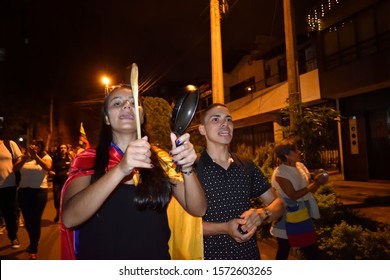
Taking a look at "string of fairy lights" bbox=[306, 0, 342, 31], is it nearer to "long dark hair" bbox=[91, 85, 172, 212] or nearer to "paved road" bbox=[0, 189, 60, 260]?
"paved road" bbox=[0, 189, 60, 260]

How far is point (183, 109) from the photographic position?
1849mm

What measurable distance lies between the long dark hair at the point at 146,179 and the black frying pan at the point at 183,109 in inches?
7.5

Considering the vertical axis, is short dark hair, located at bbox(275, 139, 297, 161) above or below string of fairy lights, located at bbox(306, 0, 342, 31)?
below

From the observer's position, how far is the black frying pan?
1.82m

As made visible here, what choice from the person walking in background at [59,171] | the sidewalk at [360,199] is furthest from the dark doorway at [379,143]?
the person walking in background at [59,171]

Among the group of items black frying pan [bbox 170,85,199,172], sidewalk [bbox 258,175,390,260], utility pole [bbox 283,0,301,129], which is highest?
utility pole [bbox 283,0,301,129]

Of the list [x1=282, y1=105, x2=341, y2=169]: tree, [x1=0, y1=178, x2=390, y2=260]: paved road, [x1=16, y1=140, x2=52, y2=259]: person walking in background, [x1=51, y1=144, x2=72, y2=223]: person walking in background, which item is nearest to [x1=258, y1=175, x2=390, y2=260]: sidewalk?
[x1=0, y1=178, x2=390, y2=260]: paved road

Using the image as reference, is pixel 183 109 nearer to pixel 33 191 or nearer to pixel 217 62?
pixel 33 191

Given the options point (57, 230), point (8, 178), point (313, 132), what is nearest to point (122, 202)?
point (8, 178)

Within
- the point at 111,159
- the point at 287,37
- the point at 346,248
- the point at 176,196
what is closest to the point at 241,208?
the point at 176,196

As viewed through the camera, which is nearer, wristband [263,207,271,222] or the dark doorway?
wristband [263,207,271,222]

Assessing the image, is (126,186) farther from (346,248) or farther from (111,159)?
(346,248)

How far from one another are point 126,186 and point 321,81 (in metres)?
14.9

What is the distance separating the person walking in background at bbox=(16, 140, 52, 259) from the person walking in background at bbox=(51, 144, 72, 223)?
1.98 meters
